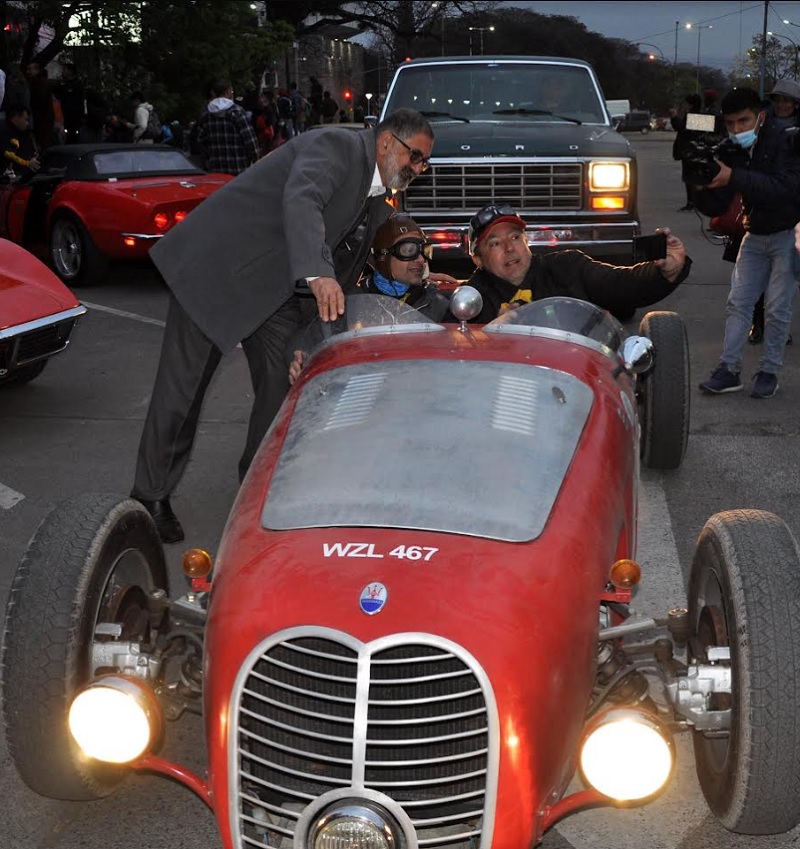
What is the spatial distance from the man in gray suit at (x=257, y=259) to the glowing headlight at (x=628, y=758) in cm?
252

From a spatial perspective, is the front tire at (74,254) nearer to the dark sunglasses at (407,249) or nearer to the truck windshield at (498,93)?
the truck windshield at (498,93)

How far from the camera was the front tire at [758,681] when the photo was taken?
121 inches

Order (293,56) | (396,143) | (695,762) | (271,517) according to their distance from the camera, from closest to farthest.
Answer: (271,517) → (695,762) → (396,143) → (293,56)

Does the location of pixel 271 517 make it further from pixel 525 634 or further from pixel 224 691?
pixel 525 634

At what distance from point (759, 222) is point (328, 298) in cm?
394

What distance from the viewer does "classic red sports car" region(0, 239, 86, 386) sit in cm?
716

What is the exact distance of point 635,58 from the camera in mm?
147250

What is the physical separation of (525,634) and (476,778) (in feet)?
1.10

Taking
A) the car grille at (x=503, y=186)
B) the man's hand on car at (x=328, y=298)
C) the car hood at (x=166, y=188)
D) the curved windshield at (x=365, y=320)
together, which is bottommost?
the car hood at (x=166, y=188)

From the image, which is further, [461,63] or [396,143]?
[461,63]

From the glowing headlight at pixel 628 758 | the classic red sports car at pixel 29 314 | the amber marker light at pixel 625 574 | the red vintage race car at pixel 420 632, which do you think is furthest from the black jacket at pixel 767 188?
the glowing headlight at pixel 628 758

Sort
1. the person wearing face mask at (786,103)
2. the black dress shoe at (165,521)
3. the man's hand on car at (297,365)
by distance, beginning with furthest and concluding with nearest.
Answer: the person wearing face mask at (786,103)
the black dress shoe at (165,521)
the man's hand on car at (297,365)

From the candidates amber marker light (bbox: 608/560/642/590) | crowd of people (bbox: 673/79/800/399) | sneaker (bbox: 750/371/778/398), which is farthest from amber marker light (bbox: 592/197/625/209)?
amber marker light (bbox: 608/560/642/590)

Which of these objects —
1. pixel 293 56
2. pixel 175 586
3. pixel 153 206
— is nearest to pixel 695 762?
pixel 175 586
